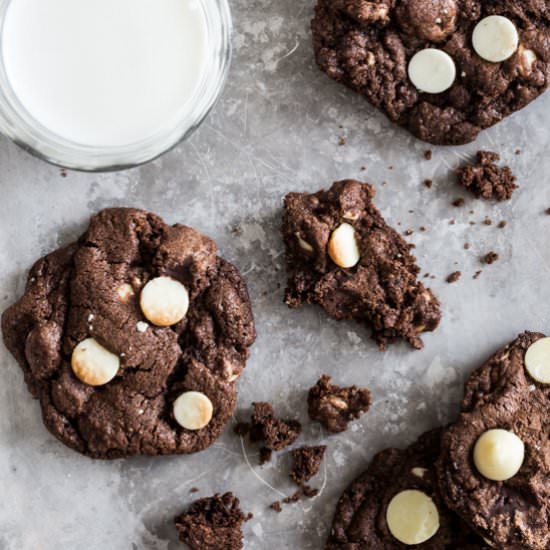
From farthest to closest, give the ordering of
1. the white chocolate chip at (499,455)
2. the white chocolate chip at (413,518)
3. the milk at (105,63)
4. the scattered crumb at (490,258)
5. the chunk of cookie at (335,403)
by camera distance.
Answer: the scattered crumb at (490,258) < the chunk of cookie at (335,403) < the white chocolate chip at (413,518) < the white chocolate chip at (499,455) < the milk at (105,63)

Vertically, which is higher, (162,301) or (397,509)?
(162,301)

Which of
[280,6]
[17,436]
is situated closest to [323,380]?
[17,436]

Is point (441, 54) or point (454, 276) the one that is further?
point (454, 276)

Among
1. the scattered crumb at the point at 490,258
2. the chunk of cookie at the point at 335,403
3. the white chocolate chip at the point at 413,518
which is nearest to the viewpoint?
the white chocolate chip at the point at 413,518

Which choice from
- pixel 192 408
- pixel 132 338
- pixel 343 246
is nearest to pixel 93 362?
pixel 132 338

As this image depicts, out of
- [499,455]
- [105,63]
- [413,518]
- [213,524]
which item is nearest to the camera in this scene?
[105,63]

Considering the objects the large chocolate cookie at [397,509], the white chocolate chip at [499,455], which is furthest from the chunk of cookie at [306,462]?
the white chocolate chip at [499,455]

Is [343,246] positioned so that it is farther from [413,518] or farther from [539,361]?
[413,518]

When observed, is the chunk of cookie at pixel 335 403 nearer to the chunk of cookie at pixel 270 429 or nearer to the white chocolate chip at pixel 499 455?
the chunk of cookie at pixel 270 429
